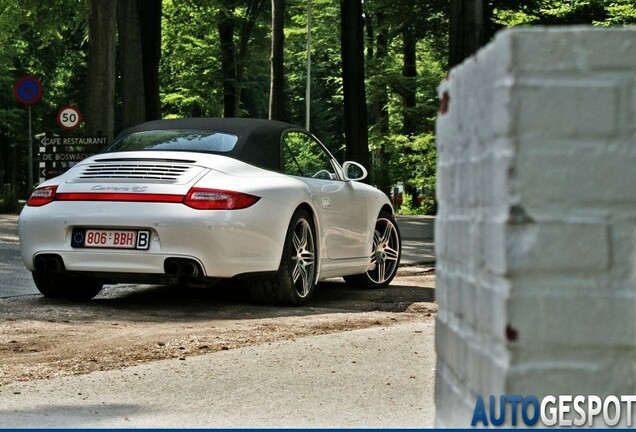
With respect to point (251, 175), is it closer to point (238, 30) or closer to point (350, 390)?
point (350, 390)

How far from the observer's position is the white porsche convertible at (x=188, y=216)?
9609 mm

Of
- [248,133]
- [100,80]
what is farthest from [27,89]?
[248,133]

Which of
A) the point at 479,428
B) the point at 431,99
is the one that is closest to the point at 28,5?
the point at 431,99

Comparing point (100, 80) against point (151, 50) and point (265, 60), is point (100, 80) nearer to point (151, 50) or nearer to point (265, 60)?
point (151, 50)

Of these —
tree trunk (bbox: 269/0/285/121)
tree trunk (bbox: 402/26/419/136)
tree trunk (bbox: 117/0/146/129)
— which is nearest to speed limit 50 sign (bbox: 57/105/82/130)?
tree trunk (bbox: 117/0/146/129)

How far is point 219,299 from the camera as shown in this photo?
Result: 10891 mm

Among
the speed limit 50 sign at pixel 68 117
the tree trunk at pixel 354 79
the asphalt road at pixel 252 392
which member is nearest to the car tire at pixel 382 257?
the asphalt road at pixel 252 392

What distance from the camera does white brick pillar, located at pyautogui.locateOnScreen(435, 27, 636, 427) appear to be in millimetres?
2090

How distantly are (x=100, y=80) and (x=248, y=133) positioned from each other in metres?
11.3

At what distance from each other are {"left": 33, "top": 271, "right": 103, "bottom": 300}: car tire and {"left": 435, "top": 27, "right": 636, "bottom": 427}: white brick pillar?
8.59 meters

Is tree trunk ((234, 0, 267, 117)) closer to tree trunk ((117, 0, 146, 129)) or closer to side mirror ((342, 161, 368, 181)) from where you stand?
tree trunk ((117, 0, 146, 129))

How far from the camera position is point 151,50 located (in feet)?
92.4

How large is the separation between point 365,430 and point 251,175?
5.46 meters

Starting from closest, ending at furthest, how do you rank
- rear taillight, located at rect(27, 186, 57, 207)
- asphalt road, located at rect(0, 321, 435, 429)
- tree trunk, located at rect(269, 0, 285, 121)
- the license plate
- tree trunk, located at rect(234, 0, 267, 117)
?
asphalt road, located at rect(0, 321, 435, 429)
the license plate
rear taillight, located at rect(27, 186, 57, 207)
tree trunk, located at rect(269, 0, 285, 121)
tree trunk, located at rect(234, 0, 267, 117)
